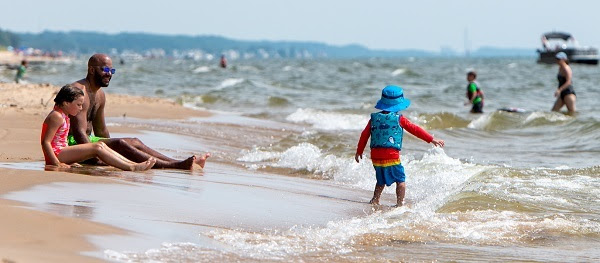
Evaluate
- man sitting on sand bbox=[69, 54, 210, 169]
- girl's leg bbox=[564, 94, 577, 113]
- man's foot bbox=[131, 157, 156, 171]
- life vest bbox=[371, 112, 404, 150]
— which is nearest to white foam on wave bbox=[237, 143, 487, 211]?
life vest bbox=[371, 112, 404, 150]

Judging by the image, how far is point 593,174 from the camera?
1096 cm

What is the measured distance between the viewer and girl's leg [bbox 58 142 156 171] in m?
8.52

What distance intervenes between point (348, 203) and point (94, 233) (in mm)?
3538

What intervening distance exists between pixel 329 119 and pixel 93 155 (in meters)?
12.4

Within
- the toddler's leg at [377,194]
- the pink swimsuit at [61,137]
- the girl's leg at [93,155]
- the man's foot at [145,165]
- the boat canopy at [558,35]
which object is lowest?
the toddler's leg at [377,194]

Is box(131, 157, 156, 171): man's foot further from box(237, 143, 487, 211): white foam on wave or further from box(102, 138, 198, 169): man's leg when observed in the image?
box(237, 143, 487, 211): white foam on wave

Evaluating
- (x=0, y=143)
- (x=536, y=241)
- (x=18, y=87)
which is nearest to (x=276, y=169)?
(x=0, y=143)

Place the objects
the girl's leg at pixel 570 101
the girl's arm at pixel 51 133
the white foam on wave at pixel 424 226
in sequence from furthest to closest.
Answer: the girl's leg at pixel 570 101, the girl's arm at pixel 51 133, the white foam on wave at pixel 424 226

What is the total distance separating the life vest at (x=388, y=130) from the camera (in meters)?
8.55

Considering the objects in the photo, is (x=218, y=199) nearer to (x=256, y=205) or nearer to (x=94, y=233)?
(x=256, y=205)

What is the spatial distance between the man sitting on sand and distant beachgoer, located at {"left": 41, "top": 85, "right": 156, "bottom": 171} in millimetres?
254

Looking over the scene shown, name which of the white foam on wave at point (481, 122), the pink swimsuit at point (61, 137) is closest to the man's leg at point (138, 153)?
the pink swimsuit at point (61, 137)

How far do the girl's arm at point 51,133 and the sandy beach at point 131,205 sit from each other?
0.56 ft

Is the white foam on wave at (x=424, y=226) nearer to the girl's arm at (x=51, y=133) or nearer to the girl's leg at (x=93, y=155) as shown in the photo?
the girl's leg at (x=93, y=155)
